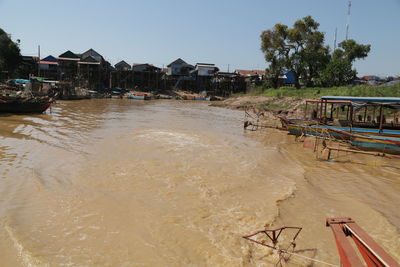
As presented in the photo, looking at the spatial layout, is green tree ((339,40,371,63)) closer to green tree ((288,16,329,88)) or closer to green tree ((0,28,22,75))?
green tree ((288,16,329,88))

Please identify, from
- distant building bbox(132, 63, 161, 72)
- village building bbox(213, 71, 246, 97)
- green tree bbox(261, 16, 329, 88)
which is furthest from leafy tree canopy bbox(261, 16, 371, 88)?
distant building bbox(132, 63, 161, 72)

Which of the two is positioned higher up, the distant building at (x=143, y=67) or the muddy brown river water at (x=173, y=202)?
the distant building at (x=143, y=67)

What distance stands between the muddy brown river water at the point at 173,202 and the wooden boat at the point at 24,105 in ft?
34.1

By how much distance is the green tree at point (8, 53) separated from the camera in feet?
119

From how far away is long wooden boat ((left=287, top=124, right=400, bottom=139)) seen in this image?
43.4 feet

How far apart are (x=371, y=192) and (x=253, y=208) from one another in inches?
152

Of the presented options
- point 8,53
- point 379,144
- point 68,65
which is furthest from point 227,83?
point 379,144

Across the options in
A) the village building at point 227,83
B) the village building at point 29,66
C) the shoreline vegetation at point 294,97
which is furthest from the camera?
the village building at point 227,83

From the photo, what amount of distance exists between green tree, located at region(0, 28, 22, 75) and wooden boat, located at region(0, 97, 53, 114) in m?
20.0

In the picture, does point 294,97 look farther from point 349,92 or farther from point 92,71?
point 92,71

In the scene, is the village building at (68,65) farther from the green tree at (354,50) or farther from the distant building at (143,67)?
A: the green tree at (354,50)

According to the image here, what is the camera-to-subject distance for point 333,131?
45.8 ft

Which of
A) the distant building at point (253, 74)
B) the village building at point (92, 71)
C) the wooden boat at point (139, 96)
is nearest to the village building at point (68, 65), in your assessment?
the village building at point (92, 71)

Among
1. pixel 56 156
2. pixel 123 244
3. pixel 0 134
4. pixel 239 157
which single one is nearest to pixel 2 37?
pixel 0 134
